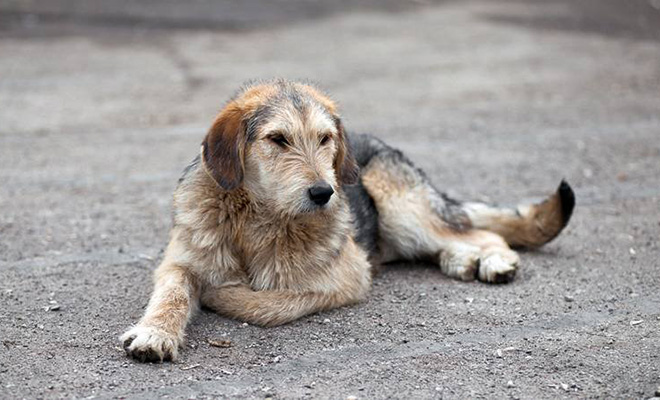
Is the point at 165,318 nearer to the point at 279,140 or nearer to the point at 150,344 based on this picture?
the point at 150,344

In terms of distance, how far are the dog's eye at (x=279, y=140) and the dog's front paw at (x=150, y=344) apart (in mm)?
1290

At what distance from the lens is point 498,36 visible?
16.3 metres

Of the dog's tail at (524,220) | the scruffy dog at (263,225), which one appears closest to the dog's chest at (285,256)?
the scruffy dog at (263,225)

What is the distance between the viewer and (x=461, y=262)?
22.1 feet

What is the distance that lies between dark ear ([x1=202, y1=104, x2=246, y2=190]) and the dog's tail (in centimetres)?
235

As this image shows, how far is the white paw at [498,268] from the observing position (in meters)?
6.54

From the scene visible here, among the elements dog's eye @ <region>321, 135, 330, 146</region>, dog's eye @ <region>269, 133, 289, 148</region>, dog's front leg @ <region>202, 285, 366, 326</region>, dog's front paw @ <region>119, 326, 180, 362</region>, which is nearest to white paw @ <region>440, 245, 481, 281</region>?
dog's front leg @ <region>202, 285, 366, 326</region>

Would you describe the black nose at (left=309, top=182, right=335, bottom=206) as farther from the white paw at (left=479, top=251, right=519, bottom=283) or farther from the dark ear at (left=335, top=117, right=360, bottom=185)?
the white paw at (left=479, top=251, right=519, bottom=283)

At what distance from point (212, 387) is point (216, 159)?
4.70ft

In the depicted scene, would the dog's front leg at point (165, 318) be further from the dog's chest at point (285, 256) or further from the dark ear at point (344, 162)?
the dark ear at point (344, 162)

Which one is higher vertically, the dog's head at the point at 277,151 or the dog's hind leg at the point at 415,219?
the dog's head at the point at 277,151

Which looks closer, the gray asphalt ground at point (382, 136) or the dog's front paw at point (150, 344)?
the dog's front paw at point (150, 344)

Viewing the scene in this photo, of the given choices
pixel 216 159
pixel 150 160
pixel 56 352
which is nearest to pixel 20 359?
pixel 56 352

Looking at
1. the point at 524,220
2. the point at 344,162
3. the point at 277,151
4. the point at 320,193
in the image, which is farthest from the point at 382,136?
the point at 320,193
